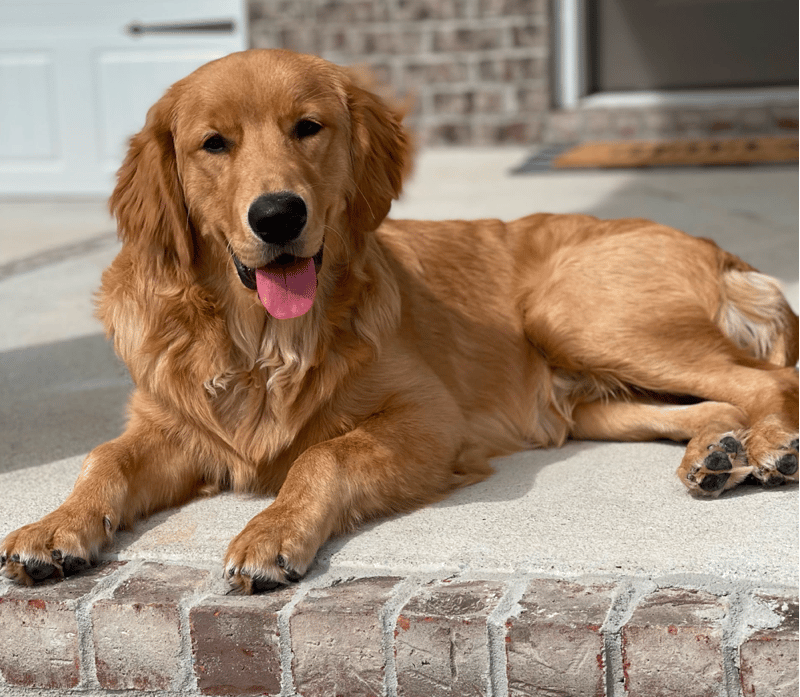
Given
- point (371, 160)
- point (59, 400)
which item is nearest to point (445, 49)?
point (59, 400)

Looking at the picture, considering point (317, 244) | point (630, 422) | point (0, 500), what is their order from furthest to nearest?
point (630, 422) < point (0, 500) < point (317, 244)

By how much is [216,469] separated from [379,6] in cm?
778

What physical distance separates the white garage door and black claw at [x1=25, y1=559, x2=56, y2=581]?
23.2 ft

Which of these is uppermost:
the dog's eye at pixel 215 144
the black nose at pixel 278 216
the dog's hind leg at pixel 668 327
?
the dog's eye at pixel 215 144

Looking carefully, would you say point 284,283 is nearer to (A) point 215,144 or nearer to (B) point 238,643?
(A) point 215,144

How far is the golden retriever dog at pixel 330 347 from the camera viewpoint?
8.45 feet

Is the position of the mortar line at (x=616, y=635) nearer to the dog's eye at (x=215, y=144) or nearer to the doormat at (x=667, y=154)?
the dog's eye at (x=215, y=144)

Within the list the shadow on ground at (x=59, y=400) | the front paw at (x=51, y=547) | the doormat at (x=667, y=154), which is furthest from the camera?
the doormat at (x=667, y=154)

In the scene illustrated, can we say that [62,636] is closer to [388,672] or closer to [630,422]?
[388,672]

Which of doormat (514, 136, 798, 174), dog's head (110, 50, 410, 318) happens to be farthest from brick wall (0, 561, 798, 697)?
doormat (514, 136, 798, 174)

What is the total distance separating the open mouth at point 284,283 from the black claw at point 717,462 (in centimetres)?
111

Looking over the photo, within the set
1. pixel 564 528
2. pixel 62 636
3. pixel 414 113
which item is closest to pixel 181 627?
pixel 62 636

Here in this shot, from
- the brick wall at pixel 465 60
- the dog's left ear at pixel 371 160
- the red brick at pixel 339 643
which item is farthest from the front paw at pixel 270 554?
the brick wall at pixel 465 60

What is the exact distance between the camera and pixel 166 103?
2.78 m
